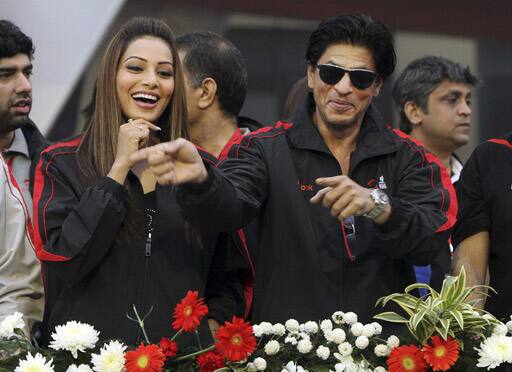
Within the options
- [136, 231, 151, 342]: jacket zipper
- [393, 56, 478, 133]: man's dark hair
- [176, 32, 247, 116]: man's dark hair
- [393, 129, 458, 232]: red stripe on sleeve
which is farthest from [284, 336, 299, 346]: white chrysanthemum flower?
[393, 56, 478, 133]: man's dark hair

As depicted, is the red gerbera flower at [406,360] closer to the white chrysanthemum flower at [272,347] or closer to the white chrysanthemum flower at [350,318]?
the white chrysanthemum flower at [350,318]

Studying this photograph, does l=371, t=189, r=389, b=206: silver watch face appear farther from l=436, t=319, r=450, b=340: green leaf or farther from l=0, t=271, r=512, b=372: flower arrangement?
l=436, t=319, r=450, b=340: green leaf

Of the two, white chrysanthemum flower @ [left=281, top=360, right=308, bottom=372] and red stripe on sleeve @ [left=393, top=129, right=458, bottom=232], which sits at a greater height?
red stripe on sleeve @ [left=393, top=129, right=458, bottom=232]

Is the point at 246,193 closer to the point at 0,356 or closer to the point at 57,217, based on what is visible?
the point at 57,217

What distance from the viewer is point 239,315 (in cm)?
404

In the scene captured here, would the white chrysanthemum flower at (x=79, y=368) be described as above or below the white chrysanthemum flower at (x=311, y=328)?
below

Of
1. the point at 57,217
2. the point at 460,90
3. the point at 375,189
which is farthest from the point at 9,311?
the point at 460,90

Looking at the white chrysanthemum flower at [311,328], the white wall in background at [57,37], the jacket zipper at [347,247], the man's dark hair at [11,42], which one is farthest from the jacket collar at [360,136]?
the white wall in background at [57,37]

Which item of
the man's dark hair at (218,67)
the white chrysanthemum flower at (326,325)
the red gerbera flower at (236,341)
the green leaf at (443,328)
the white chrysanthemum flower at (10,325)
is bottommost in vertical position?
the white chrysanthemum flower at (10,325)

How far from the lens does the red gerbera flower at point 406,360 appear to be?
3451mm

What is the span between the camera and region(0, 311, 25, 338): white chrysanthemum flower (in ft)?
11.5

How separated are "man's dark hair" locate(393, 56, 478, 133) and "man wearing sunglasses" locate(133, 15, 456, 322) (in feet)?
7.80

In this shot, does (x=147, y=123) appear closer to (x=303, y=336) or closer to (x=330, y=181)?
(x=330, y=181)

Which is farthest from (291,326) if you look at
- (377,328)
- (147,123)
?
(147,123)
